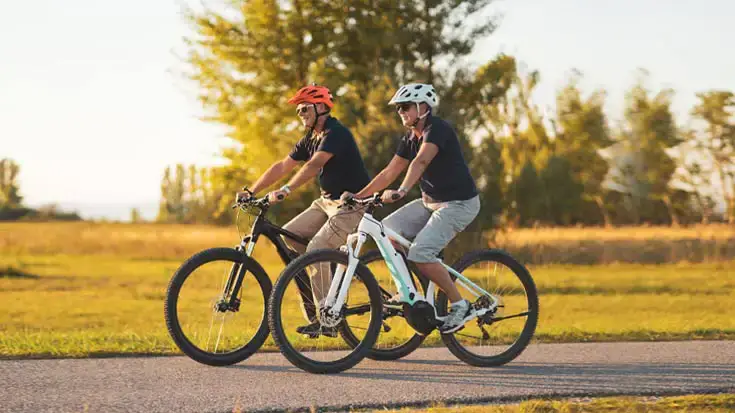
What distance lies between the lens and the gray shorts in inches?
288

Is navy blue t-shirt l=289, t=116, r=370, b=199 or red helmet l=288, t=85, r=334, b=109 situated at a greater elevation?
red helmet l=288, t=85, r=334, b=109

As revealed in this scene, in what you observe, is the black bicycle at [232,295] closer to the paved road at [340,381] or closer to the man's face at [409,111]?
the paved road at [340,381]

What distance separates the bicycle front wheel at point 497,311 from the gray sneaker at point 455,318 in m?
0.15

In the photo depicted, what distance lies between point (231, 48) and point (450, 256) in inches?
496

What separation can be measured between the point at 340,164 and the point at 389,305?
116 cm

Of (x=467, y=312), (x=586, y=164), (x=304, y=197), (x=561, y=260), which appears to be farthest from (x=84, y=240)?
(x=586, y=164)

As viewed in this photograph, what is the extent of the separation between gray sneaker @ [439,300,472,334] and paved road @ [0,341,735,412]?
→ 29cm

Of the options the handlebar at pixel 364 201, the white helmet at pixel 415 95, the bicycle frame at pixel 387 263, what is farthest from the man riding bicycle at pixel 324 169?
the white helmet at pixel 415 95

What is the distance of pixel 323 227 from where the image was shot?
7645 millimetres

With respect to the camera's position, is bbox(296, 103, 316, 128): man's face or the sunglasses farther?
bbox(296, 103, 316, 128): man's face

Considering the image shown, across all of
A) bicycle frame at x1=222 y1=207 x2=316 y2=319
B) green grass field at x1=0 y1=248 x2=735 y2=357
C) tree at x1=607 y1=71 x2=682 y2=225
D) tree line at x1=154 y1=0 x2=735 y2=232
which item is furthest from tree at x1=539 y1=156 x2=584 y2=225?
bicycle frame at x1=222 y1=207 x2=316 y2=319

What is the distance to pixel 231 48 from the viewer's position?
33.5 meters

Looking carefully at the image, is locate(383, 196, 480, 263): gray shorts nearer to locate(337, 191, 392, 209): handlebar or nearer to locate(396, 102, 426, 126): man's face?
locate(337, 191, 392, 209): handlebar

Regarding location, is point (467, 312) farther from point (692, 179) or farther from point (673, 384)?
point (692, 179)
